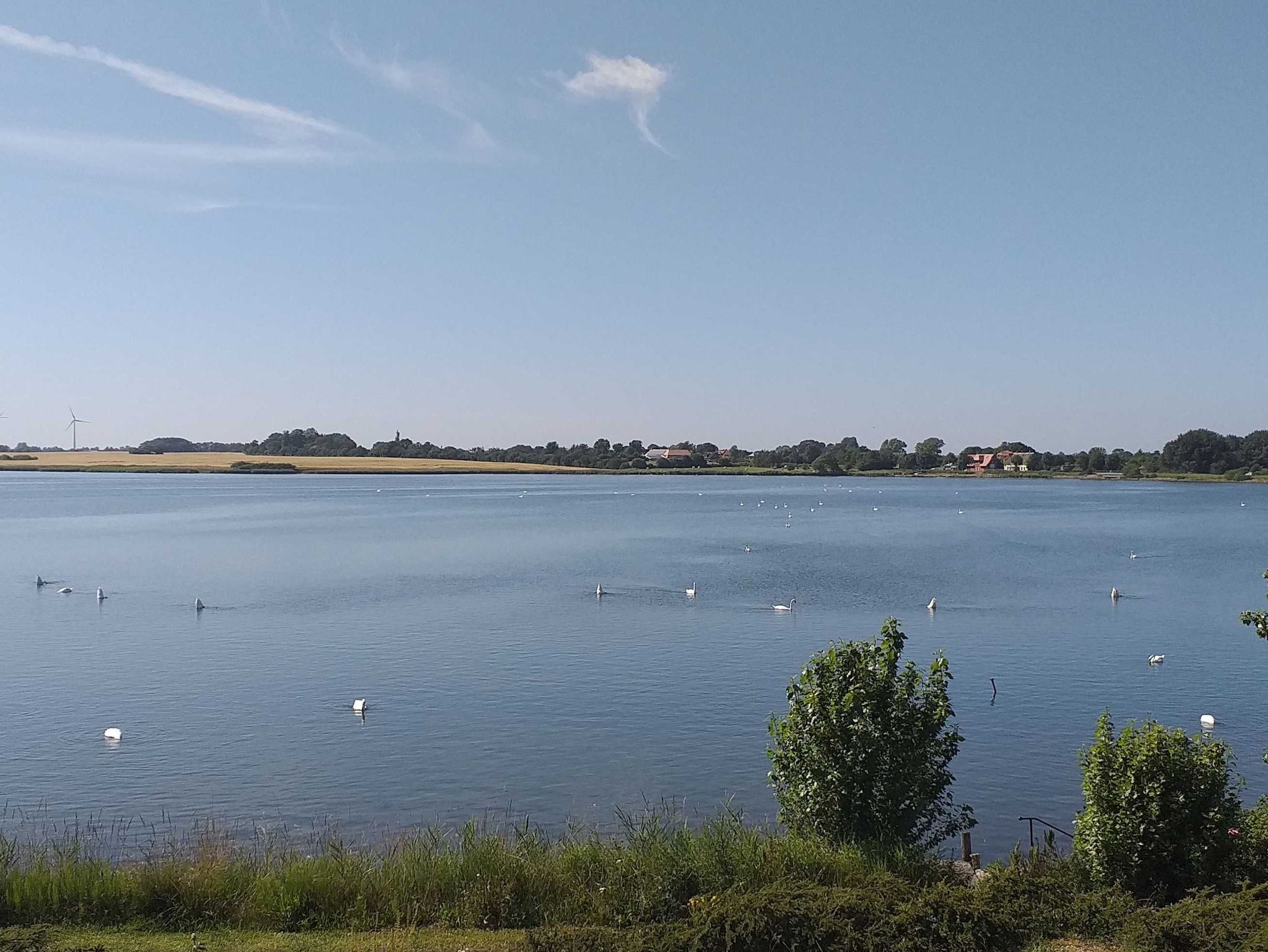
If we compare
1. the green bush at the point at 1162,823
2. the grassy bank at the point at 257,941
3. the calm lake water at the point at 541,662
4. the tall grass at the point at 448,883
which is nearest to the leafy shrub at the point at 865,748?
the tall grass at the point at 448,883

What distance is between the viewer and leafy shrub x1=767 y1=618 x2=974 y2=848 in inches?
529

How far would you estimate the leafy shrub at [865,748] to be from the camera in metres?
13.4

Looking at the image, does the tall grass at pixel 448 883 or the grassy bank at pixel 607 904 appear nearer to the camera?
the grassy bank at pixel 607 904

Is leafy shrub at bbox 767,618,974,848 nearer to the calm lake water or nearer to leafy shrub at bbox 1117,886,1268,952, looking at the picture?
leafy shrub at bbox 1117,886,1268,952

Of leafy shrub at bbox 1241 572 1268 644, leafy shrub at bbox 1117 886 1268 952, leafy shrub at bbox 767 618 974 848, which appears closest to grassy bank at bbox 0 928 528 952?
leafy shrub at bbox 767 618 974 848

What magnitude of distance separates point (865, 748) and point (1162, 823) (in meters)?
3.44

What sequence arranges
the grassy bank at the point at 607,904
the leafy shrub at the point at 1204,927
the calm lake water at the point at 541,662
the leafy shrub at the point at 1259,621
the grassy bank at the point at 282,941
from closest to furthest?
the leafy shrub at the point at 1204,927
the grassy bank at the point at 607,904
the grassy bank at the point at 282,941
the leafy shrub at the point at 1259,621
the calm lake water at the point at 541,662

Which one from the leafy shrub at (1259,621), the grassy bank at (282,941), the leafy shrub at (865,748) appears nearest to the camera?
the grassy bank at (282,941)

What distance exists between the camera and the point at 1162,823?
11.9m

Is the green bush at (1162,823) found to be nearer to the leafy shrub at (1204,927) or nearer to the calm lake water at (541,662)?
the leafy shrub at (1204,927)

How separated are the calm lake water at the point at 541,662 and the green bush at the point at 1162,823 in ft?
22.6

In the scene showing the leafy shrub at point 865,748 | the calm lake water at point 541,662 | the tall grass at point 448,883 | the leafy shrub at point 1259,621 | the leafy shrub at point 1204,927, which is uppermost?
the leafy shrub at point 1259,621

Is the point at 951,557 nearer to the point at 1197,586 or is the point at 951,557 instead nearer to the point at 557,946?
the point at 1197,586

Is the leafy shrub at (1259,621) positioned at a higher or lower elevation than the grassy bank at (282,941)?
higher
